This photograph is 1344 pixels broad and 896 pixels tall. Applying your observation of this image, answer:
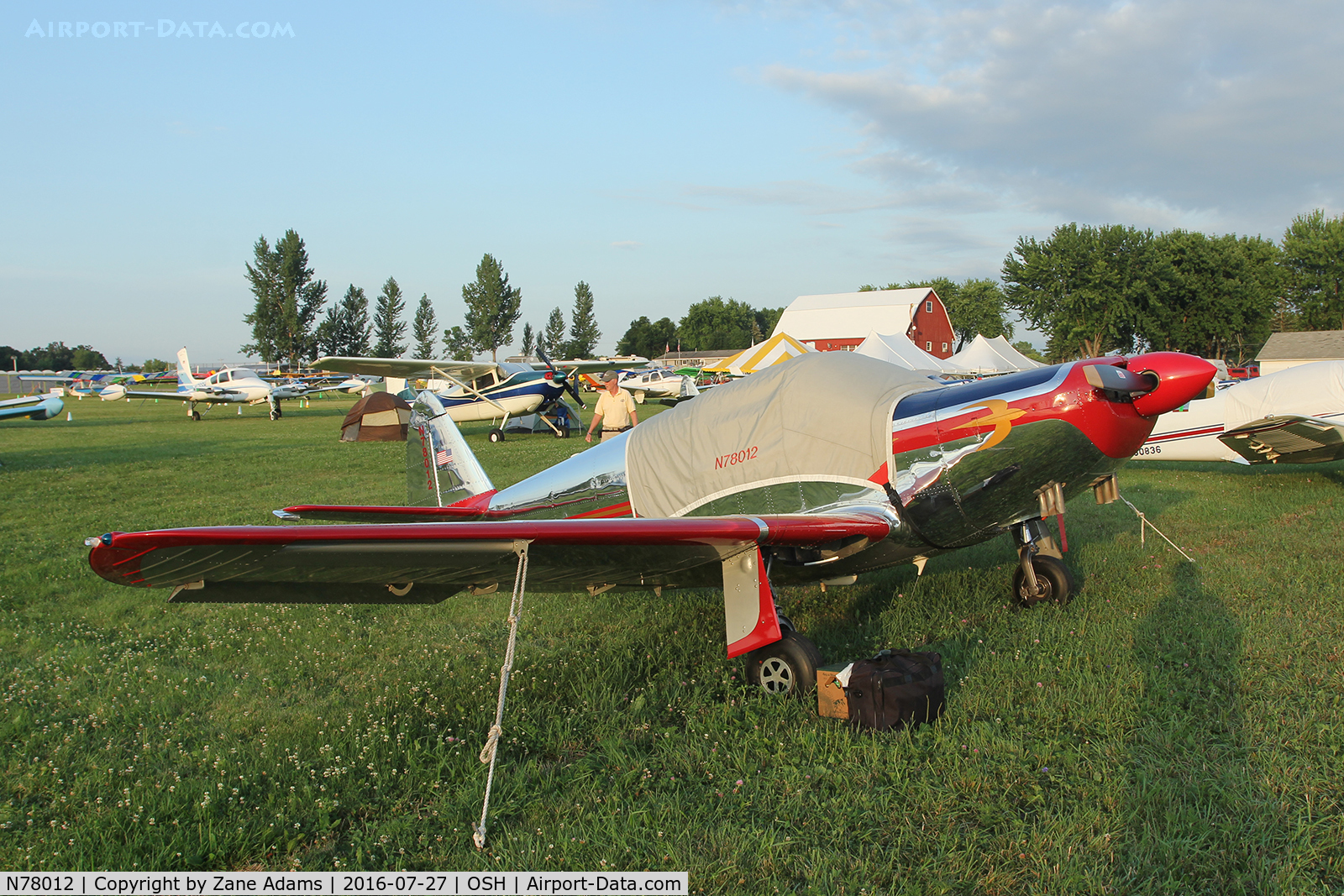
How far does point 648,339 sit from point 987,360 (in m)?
107

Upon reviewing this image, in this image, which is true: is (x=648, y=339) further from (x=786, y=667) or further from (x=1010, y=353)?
(x=786, y=667)

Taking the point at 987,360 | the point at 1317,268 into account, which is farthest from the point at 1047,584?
the point at 1317,268

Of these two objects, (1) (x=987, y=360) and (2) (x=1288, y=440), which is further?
(1) (x=987, y=360)

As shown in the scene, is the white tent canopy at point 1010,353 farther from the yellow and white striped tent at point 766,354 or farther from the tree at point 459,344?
the tree at point 459,344

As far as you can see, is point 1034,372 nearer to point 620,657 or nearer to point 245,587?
point 620,657

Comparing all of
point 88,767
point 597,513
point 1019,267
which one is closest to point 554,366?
point 597,513

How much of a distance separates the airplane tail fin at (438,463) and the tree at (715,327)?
128598 mm

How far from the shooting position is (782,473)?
14.1 feet

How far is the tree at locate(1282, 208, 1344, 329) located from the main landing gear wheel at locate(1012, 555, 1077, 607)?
84222 millimetres

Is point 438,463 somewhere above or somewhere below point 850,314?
below

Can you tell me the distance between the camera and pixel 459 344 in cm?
10594

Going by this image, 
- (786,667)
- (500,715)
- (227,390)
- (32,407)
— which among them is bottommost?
(786,667)

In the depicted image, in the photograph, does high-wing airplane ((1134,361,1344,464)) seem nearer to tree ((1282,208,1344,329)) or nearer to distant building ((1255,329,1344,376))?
distant building ((1255,329,1344,376))

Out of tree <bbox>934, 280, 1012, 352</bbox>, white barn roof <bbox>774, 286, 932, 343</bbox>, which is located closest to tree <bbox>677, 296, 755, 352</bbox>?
tree <bbox>934, 280, 1012, 352</bbox>
